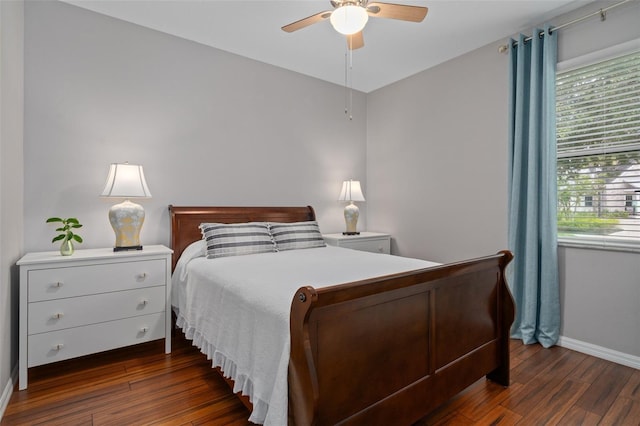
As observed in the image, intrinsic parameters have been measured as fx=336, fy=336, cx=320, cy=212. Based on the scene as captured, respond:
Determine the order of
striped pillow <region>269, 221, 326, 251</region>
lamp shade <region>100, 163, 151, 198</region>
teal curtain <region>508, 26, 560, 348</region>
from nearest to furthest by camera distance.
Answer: lamp shade <region>100, 163, 151, 198</region>
teal curtain <region>508, 26, 560, 348</region>
striped pillow <region>269, 221, 326, 251</region>

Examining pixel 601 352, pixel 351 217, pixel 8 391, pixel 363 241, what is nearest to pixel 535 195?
pixel 601 352

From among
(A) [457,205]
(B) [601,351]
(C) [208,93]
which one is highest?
(C) [208,93]

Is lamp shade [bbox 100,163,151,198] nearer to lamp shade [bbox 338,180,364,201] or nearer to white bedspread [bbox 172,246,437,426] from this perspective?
white bedspread [bbox 172,246,437,426]

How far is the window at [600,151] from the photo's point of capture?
2420 mm

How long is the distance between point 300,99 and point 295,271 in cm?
246

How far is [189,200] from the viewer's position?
3.14m

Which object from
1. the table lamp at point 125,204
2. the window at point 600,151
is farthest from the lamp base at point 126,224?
the window at point 600,151

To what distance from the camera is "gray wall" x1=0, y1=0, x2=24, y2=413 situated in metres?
1.85

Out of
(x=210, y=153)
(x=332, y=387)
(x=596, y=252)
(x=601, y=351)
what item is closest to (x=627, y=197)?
(x=596, y=252)

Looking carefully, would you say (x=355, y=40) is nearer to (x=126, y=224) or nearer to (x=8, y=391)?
(x=126, y=224)

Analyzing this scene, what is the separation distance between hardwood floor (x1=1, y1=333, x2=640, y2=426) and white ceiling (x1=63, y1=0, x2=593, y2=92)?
2687mm

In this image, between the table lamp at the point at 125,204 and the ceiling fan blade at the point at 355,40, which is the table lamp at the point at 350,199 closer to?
the ceiling fan blade at the point at 355,40

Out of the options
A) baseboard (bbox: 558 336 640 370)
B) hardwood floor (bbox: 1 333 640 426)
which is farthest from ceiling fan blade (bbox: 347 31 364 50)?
baseboard (bbox: 558 336 640 370)

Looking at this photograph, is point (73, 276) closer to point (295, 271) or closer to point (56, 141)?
point (56, 141)
